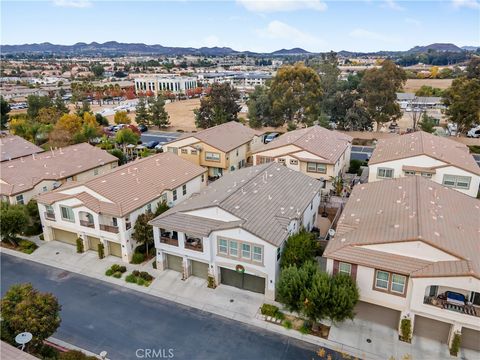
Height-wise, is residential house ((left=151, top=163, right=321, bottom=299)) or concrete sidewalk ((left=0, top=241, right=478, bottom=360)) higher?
residential house ((left=151, top=163, right=321, bottom=299))

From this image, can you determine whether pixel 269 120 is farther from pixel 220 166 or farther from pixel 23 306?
pixel 23 306

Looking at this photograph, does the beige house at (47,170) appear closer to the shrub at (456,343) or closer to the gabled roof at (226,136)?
the gabled roof at (226,136)

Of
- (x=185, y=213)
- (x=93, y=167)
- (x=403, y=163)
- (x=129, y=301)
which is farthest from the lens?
(x=93, y=167)

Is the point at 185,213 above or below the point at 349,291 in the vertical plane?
above

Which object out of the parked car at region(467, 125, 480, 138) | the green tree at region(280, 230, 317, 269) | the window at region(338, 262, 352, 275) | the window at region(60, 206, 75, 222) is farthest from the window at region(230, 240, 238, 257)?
the parked car at region(467, 125, 480, 138)

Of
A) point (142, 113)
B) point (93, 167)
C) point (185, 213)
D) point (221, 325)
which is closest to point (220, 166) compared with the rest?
point (93, 167)

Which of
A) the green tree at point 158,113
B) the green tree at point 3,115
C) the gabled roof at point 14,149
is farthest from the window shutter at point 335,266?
the green tree at point 3,115

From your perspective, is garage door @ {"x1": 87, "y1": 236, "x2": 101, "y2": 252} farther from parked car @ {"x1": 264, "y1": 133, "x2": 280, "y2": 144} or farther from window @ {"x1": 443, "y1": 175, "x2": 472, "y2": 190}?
parked car @ {"x1": 264, "y1": 133, "x2": 280, "y2": 144}
